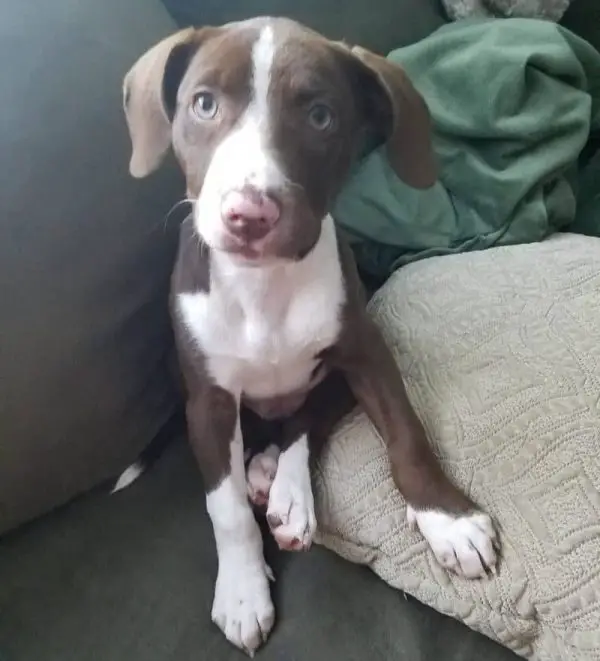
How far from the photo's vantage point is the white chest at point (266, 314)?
1.38 meters

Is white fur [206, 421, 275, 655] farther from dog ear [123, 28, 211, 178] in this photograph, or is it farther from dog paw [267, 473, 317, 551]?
dog ear [123, 28, 211, 178]

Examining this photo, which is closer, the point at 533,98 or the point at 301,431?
the point at 301,431

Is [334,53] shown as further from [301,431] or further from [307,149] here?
[301,431]

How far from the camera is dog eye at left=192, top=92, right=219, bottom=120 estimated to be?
1177 mm

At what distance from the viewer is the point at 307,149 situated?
3.82 feet

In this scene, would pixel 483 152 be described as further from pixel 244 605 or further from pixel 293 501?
pixel 244 605

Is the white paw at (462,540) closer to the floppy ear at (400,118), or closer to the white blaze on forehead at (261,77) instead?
the floppy ear at (400,118)

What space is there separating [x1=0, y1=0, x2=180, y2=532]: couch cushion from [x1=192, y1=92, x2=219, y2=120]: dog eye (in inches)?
10.5

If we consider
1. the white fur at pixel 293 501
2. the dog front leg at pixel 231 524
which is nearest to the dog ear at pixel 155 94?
the dog front leg at pixel 231 524

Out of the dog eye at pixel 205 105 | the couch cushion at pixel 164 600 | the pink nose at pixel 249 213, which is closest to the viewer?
the pink nose at pixel 249 213

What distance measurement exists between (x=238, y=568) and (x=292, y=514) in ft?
0.37

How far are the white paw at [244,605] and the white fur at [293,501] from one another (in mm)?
66

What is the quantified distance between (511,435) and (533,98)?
79cm

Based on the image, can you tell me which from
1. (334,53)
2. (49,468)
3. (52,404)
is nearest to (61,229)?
(52,404)
